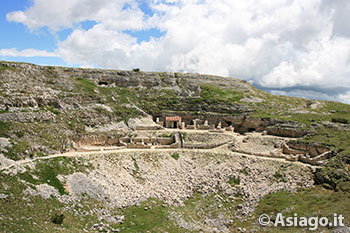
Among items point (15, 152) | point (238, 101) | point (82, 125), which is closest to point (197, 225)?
point (15, 152)

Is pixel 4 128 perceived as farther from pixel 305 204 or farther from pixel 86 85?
pixel 305 204

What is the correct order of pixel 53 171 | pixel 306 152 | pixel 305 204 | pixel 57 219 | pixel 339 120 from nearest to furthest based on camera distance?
pixel 57 219 < pixel 305 204 < pixel 53 171 < pixel 306 152 < pixel 339 120

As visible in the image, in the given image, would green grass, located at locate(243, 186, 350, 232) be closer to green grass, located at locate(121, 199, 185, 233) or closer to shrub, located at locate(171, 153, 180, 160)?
green grass, located at locate(121, 199, 185, 233)

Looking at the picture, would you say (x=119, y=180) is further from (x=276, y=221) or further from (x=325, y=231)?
(x=325, y=231)

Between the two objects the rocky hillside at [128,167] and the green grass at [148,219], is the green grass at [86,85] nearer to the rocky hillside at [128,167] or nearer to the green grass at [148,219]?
the rocky hillside at [128,167]

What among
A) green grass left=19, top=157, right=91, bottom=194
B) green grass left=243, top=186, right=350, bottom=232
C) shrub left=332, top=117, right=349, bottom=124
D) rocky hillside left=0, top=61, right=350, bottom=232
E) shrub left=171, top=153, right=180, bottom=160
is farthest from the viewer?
shrub left=332, top=117, right=349, bottom=124

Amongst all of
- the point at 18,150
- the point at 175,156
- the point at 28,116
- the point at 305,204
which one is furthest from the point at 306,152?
the point at 28,116

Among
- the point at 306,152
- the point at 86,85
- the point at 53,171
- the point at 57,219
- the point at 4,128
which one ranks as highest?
the point at 86,85

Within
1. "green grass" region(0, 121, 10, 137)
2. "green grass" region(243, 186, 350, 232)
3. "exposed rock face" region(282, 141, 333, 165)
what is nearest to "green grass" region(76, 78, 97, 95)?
"green grass" region(0, 121, 10, 137)

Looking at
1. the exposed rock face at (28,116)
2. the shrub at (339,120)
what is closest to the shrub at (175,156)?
the exposed rock face at (28,116)

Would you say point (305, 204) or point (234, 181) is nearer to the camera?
point (305, 204)

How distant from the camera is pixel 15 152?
39281 millimetres

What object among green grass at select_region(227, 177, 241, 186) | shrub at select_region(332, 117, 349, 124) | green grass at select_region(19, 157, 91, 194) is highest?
shrub at select_region(332, 117, 349, 124)

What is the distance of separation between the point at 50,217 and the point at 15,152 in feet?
48.1
